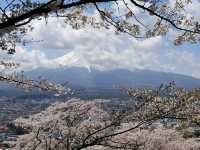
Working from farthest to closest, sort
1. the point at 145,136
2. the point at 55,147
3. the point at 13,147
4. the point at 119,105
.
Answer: the point at 145,136 → the point at 13,147 → the point at 119,105 → the point at 55,147

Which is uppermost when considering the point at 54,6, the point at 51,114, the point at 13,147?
the point at 54,6

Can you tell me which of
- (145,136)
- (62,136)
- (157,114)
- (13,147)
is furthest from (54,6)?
(145,136)

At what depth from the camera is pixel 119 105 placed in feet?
51.1

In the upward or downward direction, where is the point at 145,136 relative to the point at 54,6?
downward

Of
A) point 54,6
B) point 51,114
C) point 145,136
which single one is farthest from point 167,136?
point 54,6

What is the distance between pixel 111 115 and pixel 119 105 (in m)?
1.52

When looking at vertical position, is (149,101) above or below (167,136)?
above

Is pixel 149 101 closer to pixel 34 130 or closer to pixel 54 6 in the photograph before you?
pixel 34 130

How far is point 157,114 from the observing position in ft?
44.5

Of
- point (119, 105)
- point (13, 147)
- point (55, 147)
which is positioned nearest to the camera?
point (55, 147)

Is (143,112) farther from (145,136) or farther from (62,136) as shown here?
(145,136)

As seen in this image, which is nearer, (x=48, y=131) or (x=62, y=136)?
(x=62, y=136)

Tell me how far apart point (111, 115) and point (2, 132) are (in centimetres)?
799

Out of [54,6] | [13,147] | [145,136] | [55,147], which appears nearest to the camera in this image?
[54,6]
